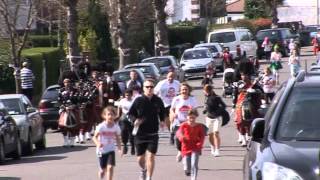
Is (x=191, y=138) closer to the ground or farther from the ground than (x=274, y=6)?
farther from the ground

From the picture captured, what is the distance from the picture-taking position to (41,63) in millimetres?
40156

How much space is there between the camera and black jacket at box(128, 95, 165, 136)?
1530 cm

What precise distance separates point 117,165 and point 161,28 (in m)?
34.5

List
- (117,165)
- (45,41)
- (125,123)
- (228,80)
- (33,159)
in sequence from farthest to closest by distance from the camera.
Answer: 1. (45,41)
2. (228,80)
3. (33,159)
4. (125,123)
5. (117,165)

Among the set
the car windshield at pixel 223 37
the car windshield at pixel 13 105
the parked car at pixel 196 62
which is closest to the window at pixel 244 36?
the car windshield at pixel 223 37

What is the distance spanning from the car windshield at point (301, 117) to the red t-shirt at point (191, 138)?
6.06 meters

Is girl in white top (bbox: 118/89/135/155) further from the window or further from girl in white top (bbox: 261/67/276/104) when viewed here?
the window

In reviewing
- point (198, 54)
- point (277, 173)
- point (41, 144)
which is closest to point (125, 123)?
point (41, 144)

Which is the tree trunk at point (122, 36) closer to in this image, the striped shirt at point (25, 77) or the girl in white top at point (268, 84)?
the striped shirt at point (25, 77)

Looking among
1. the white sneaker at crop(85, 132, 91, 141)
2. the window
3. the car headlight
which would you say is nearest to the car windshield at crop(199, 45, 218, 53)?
the window

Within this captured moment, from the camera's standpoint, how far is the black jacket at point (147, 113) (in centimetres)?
1530

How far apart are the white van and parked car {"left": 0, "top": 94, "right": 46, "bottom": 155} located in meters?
29.9

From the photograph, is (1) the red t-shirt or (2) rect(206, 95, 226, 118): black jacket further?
(2) rect(206, 95, 226, 118): black jacket

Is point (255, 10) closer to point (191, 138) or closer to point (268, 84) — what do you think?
point (268, 84)
